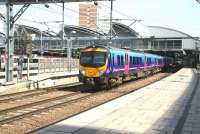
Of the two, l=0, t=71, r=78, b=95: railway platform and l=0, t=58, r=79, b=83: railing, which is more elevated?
l=0, t=58, r=79, b=83: railing

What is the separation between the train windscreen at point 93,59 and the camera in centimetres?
2769

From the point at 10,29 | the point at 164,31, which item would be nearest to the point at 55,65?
the point at 10,29

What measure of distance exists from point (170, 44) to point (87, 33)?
21738 millimetres

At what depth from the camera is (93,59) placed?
2794cm

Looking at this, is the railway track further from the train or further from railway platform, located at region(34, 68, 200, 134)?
the train

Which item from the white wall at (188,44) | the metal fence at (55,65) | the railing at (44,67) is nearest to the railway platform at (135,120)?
the railing at (44,67)

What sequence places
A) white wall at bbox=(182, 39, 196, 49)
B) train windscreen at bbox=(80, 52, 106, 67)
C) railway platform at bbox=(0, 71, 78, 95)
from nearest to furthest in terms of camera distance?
railway platform at bbox=(0, 71, 78, 95)
train windscreen at bbox=(80, 52, 106, 67)
white wall at bbox=(182, 39, 196, 49)

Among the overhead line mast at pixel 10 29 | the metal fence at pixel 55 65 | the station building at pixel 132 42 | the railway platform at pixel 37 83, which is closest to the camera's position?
the railway platform at pixel 37 83

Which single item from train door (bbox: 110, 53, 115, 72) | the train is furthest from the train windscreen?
train door (bbox: 110, 53, 115, 72)

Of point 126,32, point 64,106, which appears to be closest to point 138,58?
point 64,106

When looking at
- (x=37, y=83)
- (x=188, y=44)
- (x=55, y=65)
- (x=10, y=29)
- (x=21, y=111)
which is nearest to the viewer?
(x=21, y=111)

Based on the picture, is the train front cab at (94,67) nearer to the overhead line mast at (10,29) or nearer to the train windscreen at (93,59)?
the train windscreen at (93,59)

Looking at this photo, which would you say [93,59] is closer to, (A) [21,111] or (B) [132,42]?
(A) [21,111]

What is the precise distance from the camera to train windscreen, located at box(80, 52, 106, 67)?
27.7m
